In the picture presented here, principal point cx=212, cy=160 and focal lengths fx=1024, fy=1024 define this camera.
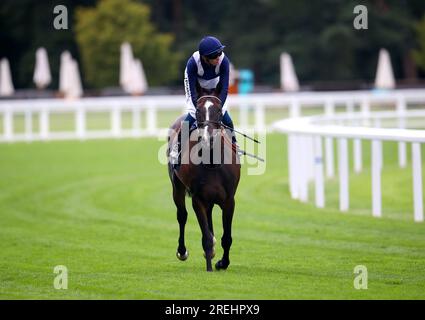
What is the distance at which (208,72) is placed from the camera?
30.8 ft

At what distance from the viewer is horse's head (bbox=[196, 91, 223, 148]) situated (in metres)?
8.93

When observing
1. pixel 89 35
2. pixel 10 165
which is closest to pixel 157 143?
pixel 10 165

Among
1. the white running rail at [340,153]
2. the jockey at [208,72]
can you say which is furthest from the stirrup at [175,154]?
the white running rail at [340,153]

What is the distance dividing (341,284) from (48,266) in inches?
119

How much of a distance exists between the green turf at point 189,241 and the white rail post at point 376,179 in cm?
13

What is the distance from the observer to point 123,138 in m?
29.8

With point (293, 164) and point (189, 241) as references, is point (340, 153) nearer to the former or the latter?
point (293, 164)

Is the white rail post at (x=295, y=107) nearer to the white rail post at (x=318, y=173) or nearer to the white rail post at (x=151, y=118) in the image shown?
the white rail post at (x=151, y=118)

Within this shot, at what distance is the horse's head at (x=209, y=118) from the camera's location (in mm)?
8930

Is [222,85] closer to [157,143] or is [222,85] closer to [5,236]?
[5,236]

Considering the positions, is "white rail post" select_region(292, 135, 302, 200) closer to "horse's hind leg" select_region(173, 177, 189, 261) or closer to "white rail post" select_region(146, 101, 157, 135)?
"horse's hind leg" select_region(173, 177, 189, 261)

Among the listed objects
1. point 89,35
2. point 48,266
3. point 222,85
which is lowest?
point 48,266

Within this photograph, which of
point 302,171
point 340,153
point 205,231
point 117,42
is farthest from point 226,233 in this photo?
point 117,42
